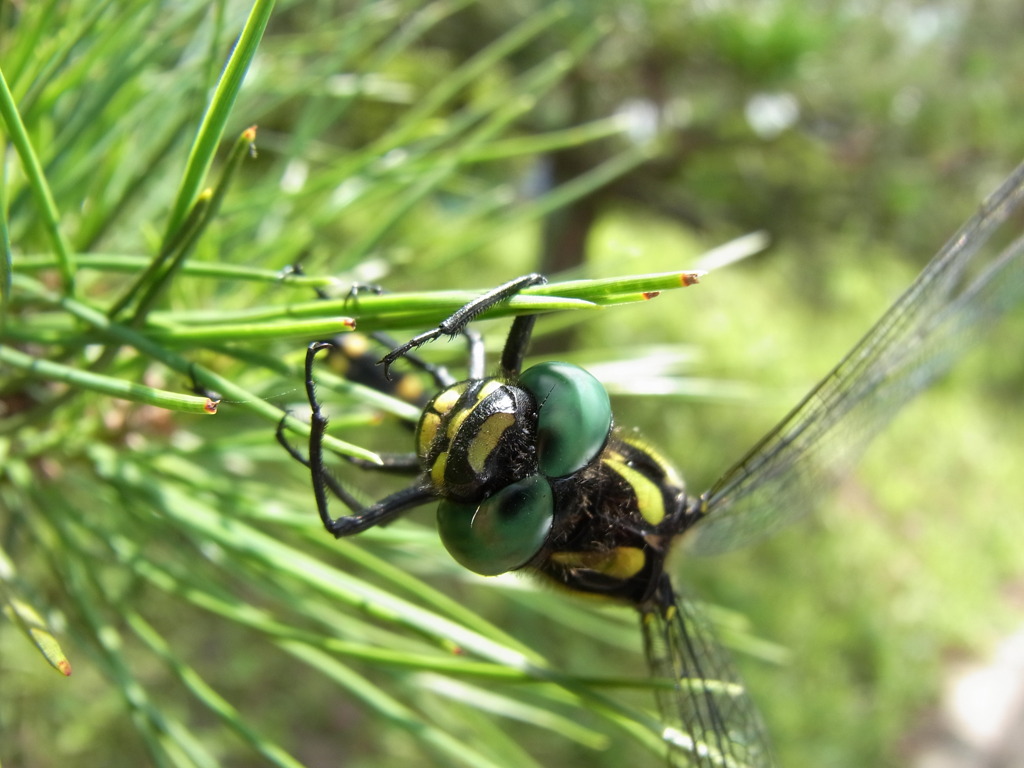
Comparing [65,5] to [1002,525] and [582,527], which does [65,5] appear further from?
[1002,525]

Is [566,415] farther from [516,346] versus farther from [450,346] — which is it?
[450,346]

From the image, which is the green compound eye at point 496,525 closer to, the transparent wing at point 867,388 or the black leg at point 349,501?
the black leg at point 349,501

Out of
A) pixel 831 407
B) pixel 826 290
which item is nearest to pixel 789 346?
pixel 826 290

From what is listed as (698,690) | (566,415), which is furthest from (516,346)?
(698,690)

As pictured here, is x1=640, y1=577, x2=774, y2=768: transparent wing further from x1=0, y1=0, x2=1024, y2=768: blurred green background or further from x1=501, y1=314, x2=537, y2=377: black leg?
x1=501, y1=314, x2=537, y2=377: black leg

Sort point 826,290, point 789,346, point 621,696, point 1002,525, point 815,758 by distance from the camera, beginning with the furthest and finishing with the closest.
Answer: point 789,346, point 1002,525, point 826,290, point 815,758, point 621,696

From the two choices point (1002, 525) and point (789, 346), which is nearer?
point (1002, 525)

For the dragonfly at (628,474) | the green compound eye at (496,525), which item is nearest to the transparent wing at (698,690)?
the dragonfly at (628,474)

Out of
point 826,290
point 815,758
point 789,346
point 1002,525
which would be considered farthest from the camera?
point 789,346
